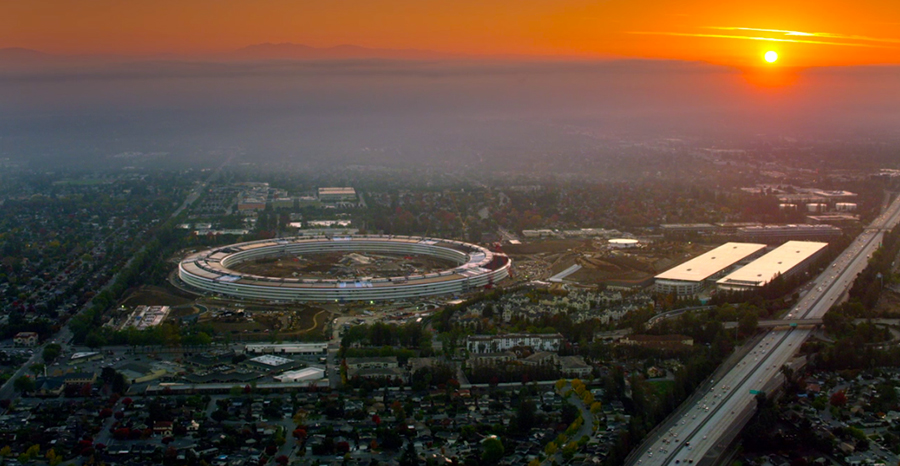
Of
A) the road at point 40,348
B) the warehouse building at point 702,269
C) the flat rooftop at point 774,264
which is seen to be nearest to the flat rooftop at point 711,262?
the warehouse building at point 702,269

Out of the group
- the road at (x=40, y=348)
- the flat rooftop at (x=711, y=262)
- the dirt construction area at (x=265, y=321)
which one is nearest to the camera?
the road at (x=40, y=348)

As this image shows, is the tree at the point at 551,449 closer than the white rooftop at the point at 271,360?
Yes

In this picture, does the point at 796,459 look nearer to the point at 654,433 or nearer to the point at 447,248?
the point at 654,433

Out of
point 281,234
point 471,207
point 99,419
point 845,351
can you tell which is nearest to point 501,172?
point 471,207

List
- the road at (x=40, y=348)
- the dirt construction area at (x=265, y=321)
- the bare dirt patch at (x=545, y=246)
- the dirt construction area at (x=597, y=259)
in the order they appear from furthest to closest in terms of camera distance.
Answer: the bare dirt patch at (x=545, y=246) < the dirt construction area at (x=597, y=259) < the dirt construction area at (x=265, y=321) < the road at (x=40, y=348)

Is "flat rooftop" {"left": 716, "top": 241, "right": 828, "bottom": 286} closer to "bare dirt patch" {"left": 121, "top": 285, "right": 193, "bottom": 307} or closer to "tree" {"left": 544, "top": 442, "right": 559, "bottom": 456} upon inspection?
"tree" {"left": 544, "top": 442, "right": 559, "bottom": 456}

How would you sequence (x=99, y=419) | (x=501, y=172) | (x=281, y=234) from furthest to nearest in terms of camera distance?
(x=501, y=172) < (x=281, y=234) < (x=99, y=419)

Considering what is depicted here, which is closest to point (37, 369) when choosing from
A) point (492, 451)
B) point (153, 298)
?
point (153, 298)

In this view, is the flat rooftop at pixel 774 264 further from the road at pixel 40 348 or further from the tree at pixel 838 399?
the road at pixel 40 348
